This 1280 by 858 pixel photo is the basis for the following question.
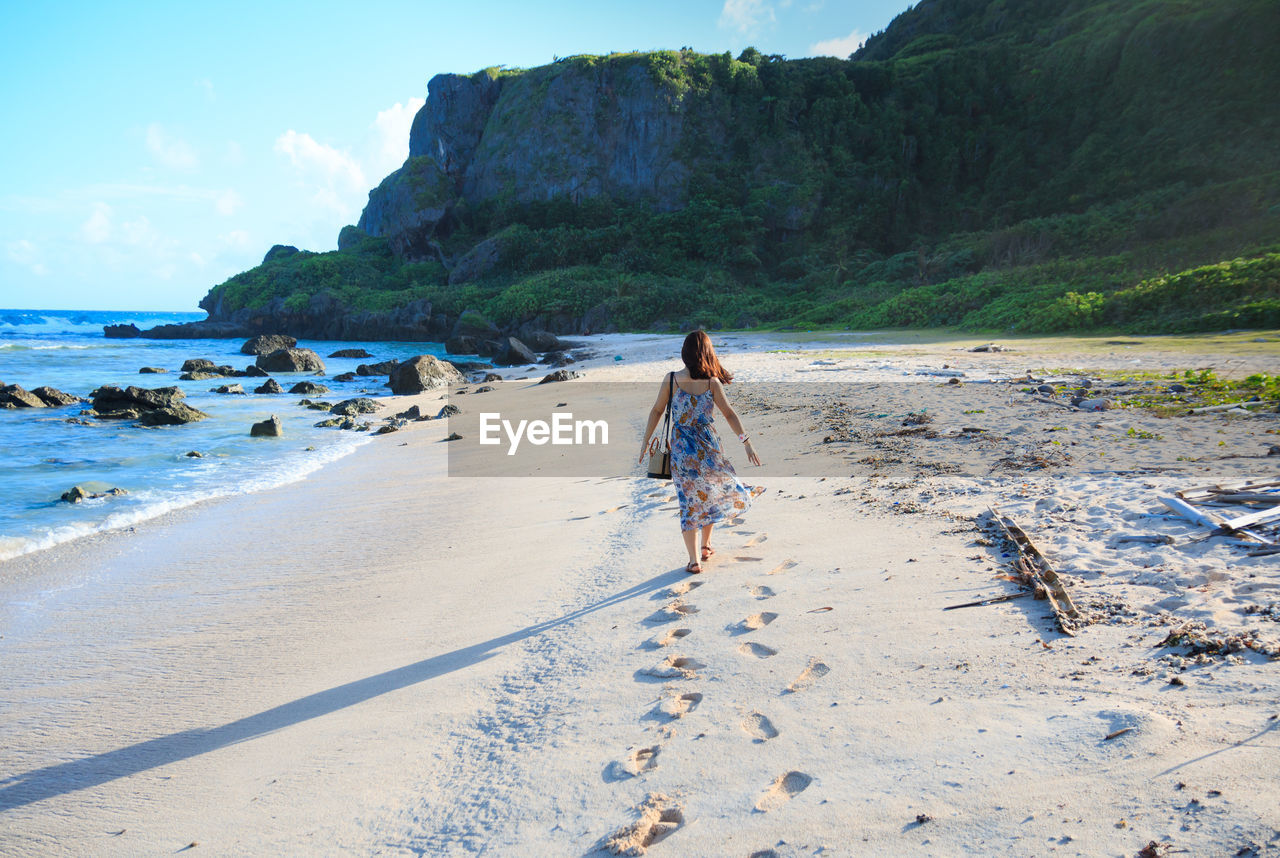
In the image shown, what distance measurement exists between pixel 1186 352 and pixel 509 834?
13.2 metres

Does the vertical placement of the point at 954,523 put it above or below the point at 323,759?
above

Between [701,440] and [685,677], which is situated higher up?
[701,440]

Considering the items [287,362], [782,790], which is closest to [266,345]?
[287,362]

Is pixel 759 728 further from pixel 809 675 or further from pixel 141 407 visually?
pixel 141 407

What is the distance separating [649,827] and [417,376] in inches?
696

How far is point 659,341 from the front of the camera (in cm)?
2670

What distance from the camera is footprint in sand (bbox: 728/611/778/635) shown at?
3445 millimetres

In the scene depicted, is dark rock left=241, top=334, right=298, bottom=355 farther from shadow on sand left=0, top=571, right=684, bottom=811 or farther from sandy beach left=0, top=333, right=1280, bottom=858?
shadow on sand left=0, top=571, right=684, bottom=811

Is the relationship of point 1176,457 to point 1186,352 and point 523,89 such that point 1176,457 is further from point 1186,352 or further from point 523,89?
point 523,89

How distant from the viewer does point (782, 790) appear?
2240 mm

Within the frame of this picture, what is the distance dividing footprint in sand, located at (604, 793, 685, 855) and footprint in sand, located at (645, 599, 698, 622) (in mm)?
1445

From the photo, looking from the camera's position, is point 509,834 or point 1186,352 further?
point 1186,352

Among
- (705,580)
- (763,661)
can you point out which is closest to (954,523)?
(705,580)

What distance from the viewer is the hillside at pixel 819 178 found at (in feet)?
99.6
